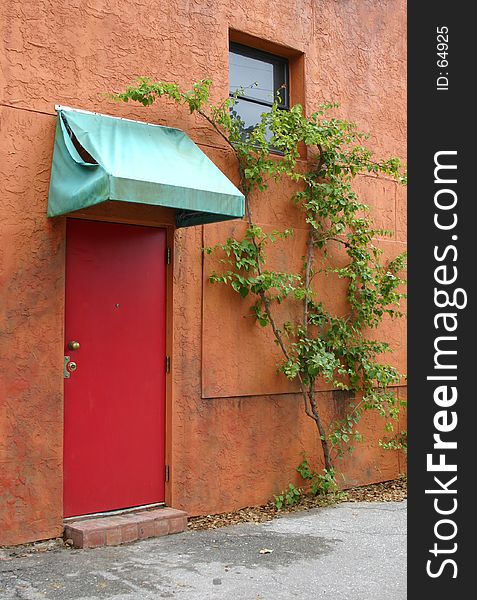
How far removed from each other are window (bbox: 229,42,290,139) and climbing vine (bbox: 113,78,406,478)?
17 centimetres

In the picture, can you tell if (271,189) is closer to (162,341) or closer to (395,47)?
(162,341)

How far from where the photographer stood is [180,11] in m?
7.21

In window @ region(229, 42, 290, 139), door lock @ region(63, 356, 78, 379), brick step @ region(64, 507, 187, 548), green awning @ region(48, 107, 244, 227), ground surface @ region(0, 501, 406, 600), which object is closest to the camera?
ground surface @ region(0, 501, 406, 600)

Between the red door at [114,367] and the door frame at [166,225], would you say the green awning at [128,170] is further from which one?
the red door at [114,367]

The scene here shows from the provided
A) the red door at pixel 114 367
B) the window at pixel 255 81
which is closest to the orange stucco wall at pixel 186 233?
the red door at pixel 114 367

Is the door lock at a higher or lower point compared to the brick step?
higher

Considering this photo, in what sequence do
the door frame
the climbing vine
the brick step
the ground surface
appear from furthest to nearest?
the climbing vine < the door frame < the brick step < the ground surface

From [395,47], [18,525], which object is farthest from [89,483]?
[395,47]

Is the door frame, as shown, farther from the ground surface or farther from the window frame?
the window frame

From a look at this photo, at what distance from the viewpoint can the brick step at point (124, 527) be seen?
594 cm

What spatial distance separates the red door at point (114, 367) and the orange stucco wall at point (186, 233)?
6.1 inches

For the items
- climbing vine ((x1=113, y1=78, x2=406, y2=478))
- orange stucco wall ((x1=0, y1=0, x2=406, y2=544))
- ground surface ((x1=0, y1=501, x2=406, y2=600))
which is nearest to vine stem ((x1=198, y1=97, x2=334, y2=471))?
climbing vine ((x1=113, y1=78, x2=406, y2=478))

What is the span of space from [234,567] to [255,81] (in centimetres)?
494

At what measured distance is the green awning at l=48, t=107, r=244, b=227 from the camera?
18.3ft
